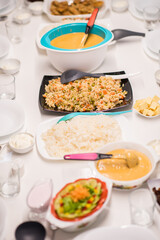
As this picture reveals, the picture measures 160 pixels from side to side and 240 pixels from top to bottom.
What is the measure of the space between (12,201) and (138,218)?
0.61m

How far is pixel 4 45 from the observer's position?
2.82 meters

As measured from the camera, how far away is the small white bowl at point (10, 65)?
8.44 feet

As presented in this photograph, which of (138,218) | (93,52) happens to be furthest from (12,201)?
(93,52)

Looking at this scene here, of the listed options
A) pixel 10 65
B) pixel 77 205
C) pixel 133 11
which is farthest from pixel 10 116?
pixel 133 11

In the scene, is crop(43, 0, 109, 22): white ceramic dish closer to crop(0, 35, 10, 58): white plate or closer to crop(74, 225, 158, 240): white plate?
crop(0, 35, 10, 58): white plate

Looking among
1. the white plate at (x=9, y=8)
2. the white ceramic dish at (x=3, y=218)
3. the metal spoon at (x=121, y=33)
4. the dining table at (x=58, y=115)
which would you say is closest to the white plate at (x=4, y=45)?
the dining table at (x=58, y=115)

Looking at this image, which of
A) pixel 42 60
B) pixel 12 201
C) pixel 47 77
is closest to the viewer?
pixel 12 201

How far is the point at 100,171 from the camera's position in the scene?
5.54ft

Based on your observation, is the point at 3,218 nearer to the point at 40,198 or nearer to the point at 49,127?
the point at 40,198

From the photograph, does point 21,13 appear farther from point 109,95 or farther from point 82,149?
point 82,149

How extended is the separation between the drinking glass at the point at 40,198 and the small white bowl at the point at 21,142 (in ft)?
1.21

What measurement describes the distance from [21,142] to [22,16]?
5.65ft

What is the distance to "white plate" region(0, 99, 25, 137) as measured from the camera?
206 centimetres

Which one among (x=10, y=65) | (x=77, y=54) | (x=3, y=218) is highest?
(x=77, y=54)
